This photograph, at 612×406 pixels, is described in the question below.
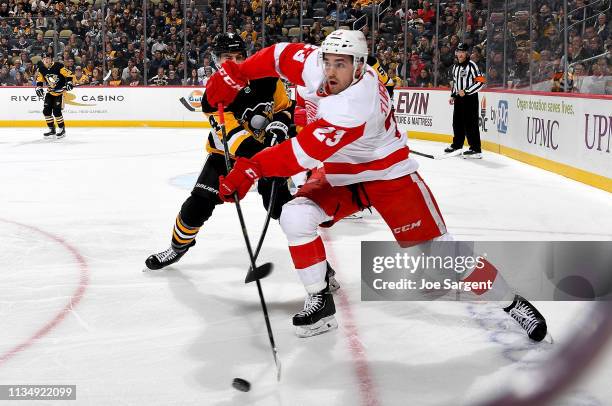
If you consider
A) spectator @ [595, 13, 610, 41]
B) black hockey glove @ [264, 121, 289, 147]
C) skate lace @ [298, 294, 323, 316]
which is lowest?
skate lace @ [298, 294, 323, 316]

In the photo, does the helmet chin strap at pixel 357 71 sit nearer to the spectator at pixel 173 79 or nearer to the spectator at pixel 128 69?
the spectator at pixel 173 79

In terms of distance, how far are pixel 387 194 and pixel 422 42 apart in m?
9.75

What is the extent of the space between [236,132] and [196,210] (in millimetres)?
421

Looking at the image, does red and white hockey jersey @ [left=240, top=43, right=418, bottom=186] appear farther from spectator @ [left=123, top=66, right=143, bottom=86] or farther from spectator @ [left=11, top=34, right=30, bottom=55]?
spectator @ [left=11, top=34, right=30, bottom=55]

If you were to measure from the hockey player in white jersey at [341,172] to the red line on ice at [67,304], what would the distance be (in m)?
0.85

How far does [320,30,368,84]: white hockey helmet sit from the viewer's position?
2.37 meters

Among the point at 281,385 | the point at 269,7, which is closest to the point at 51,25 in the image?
the point at 269,7

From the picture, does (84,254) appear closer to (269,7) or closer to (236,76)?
(236,76)

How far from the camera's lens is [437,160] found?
8711 millimetres

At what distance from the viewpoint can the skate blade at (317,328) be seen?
2.60 m

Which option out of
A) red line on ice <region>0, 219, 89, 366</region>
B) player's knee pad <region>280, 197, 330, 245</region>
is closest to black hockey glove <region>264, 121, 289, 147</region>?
player's knee pad <region>280, 197, 330, 245</region>

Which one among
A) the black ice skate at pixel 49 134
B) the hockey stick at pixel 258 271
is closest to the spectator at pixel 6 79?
the black ice skate at pixel 49 134

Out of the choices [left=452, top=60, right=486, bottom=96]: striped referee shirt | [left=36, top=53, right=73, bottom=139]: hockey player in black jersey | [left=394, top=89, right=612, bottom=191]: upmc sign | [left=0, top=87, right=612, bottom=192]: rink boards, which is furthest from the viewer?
[left=36, top=53, right=73, bottom=139]: hockey player in black jersey

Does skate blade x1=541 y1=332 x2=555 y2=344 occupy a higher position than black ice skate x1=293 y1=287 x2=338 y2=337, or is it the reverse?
black ice skate x1=293 y1=287 x2=338 y2=337
